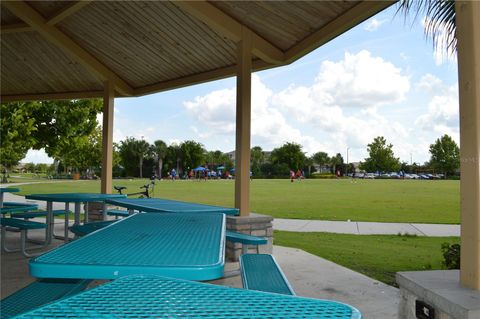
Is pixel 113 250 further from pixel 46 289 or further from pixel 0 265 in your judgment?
pixel 0 265

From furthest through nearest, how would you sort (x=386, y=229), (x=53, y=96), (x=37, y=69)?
(x=53, y=96), (x=386, y=229), (x=37, y=69)

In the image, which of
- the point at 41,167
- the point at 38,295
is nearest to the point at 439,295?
the point at 38,295

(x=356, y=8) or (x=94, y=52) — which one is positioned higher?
(x=94, y=52)

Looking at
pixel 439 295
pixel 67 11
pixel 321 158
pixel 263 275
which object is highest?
pixel 321 158

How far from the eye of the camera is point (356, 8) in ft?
14.2

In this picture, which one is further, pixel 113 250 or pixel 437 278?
pixel 437 278

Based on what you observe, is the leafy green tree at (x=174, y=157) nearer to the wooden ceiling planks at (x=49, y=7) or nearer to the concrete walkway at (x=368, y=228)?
the concrete walkway at (x=368, y=228)

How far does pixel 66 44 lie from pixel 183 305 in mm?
6914

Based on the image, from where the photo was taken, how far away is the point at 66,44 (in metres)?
6.92

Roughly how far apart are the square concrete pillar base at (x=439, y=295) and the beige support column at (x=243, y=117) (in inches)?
129

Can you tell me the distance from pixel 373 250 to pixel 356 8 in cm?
409

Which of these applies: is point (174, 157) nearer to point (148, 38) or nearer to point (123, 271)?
point (148, 38)

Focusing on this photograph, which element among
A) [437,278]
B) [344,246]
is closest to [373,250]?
[344,246]

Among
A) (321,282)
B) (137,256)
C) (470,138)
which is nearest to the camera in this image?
(137,256)
